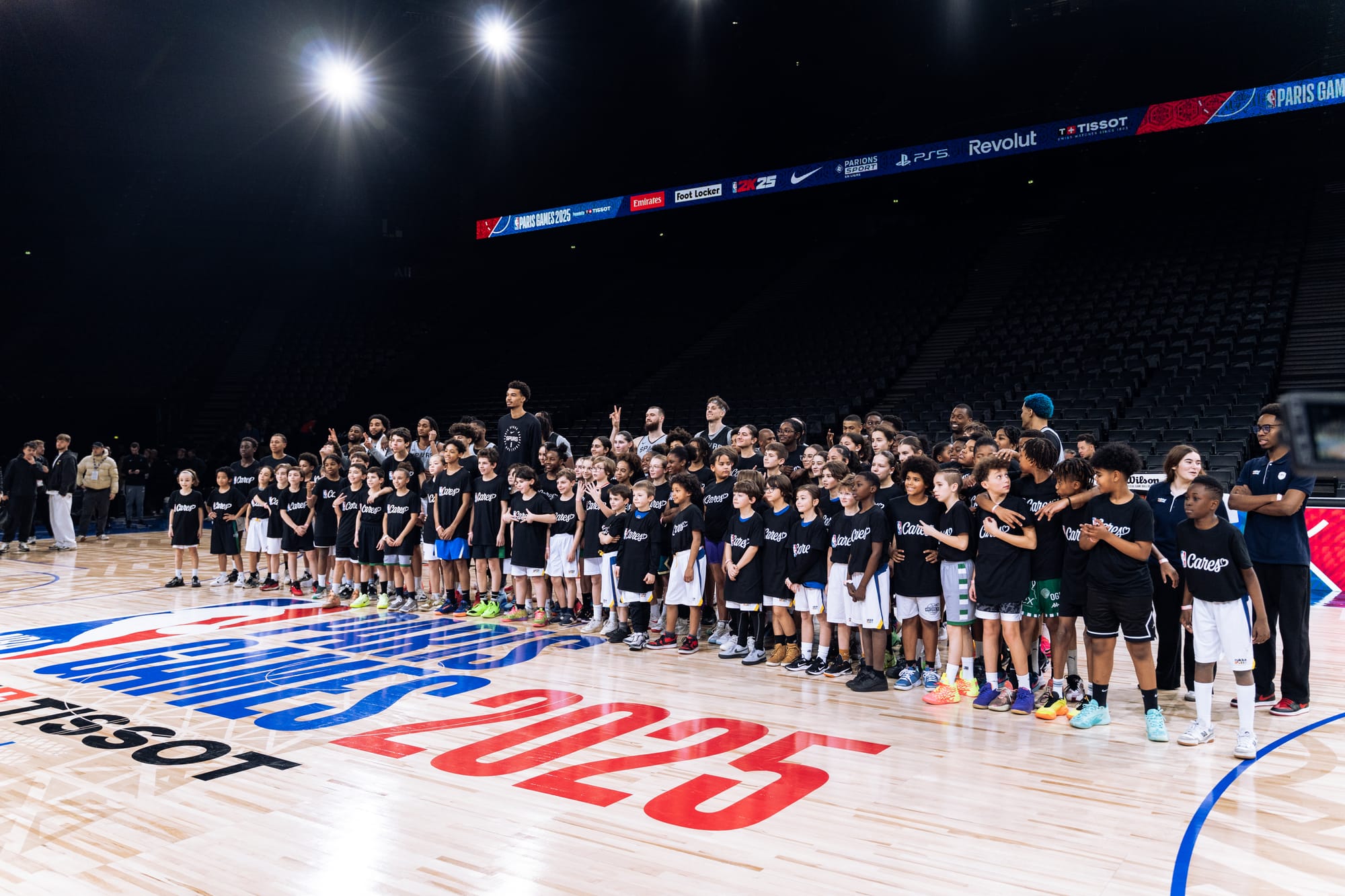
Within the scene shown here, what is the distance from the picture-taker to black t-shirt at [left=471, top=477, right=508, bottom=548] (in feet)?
27.1

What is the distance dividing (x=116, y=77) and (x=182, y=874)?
16.5 m

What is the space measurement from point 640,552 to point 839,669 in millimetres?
1791

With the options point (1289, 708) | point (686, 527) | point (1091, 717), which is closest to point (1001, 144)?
point (686, 527)

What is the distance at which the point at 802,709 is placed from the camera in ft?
17.6

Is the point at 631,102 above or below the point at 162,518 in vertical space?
above

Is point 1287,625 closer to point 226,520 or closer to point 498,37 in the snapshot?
point 226,520

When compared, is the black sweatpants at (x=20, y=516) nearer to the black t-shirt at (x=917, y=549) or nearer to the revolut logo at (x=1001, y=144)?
the black t-shirt at (x=917, y=549)

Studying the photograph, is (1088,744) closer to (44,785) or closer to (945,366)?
(44,785)

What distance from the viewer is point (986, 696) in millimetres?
5492

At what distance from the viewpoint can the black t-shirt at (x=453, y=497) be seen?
843 centimetres

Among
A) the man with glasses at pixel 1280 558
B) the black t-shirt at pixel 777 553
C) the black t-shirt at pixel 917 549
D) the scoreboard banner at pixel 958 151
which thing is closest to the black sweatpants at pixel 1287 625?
the man with glasses at pixel 1280 558

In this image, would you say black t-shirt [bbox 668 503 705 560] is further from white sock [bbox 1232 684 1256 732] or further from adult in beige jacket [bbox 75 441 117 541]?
adult in beige jacket [bbox 75 441 117 541]

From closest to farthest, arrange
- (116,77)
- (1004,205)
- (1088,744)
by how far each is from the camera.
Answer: (1088,744), (116,77), (1004,205)

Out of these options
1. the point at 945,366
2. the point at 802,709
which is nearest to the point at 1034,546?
the point at 802,709
